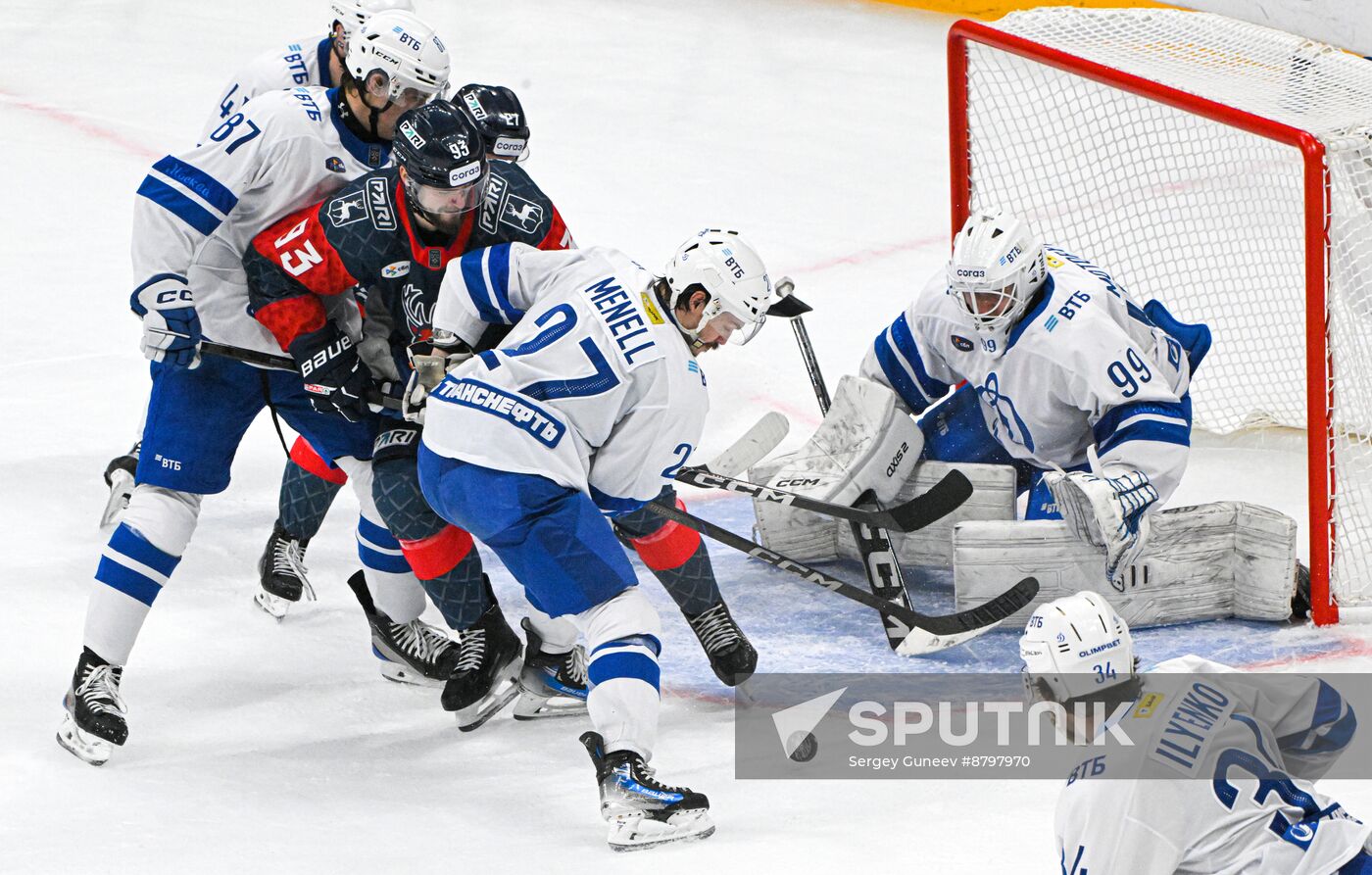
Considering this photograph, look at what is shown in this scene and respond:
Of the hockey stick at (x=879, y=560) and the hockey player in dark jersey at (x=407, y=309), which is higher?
the hockey player in dark jersey at (x=407, y=309)

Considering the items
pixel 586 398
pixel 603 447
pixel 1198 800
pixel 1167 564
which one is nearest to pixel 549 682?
pixel 603 447

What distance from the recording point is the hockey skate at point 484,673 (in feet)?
10.5

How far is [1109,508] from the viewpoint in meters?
3.43

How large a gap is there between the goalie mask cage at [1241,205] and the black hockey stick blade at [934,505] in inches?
27.0

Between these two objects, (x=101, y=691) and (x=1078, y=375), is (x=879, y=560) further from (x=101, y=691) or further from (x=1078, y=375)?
(x=101, y=691)

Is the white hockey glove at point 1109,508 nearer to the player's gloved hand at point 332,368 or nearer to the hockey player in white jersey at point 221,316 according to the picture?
the hockey player in white jersey at point 221,316

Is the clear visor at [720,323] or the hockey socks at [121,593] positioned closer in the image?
the clear visor at [720,323]

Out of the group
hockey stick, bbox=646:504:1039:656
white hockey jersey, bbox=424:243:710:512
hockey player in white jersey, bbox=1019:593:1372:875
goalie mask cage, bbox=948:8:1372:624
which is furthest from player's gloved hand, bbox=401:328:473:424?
goalie mask cage, bbox=948:8:1372:624

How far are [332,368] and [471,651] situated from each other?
55 cm

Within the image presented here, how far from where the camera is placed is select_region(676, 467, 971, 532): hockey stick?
3.65 metres

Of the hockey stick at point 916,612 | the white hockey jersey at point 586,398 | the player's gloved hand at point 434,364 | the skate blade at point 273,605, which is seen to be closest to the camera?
the white hockey jersey at point 586,398

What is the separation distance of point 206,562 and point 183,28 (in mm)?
4224

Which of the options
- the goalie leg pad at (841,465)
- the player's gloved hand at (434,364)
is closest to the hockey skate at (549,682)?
the player's gloved hand at (434,364)

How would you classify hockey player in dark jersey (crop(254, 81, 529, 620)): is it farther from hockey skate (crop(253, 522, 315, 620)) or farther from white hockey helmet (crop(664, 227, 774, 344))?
white hockey helmet (crop(664, 227, 774, 344))
